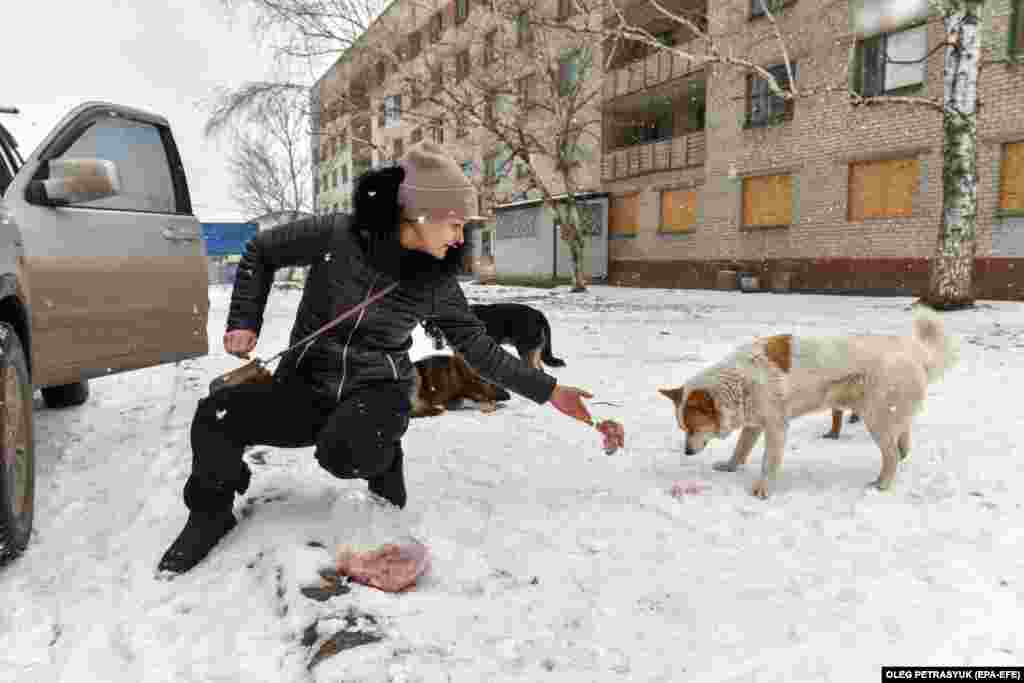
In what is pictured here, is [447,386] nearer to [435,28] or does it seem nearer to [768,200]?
[768,200]

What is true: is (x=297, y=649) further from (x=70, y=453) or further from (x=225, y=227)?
(x=225, y=227)

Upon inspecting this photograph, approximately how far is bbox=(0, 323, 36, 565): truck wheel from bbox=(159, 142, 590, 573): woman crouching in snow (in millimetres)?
496

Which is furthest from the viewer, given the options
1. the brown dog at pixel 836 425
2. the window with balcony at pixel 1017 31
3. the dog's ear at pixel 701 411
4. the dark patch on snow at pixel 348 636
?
the window with balcony at pixel 1017 31

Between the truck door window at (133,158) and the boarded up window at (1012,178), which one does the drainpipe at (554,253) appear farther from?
the truck door window at (133,158)

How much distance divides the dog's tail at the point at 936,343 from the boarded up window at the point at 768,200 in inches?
656

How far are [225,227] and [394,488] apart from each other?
33712mm

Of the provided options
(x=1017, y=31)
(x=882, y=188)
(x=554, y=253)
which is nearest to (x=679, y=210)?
(x=882, y=188)

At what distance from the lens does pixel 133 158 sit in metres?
4.27

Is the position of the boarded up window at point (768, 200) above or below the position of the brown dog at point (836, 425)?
above

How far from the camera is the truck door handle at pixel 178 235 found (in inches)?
161

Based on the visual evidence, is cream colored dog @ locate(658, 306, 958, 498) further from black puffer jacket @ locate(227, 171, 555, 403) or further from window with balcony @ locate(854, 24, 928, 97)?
window with balcony @ locate(854, 24, 928, 97)

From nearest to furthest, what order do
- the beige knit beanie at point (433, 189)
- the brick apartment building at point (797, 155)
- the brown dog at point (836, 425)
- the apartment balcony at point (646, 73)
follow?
the beige knit beanie at point (433, 189)
the brown dog at point (836, 425)
the brick apartment building at point (797, 155)
the apartment balcony at point (646, 73)

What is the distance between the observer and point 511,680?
1.74 meters

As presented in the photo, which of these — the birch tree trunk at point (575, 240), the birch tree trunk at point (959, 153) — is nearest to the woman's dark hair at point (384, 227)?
the birch tree trunk at point (959, 153)
